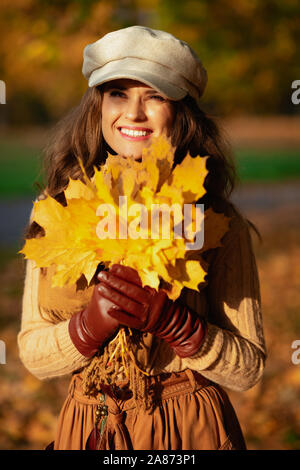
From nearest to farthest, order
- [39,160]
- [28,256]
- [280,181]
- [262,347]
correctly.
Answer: [28,256] → [262,347] → [39,160] → [280,181]

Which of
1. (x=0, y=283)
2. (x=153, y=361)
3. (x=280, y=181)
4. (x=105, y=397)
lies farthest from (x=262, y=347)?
(x=280, y=181)

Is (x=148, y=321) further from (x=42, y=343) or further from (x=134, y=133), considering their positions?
(x=134, y=133)

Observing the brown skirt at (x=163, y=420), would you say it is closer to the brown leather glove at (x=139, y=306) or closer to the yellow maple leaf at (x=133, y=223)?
the brown leather glove at (x=139, y=306)

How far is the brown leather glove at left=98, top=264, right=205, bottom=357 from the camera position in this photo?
67.5 inches

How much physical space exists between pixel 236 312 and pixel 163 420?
50cm

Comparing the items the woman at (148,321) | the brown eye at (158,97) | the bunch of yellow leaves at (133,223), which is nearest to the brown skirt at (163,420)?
the woman at (148,321)

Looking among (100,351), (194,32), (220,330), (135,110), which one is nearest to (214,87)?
(194,32)

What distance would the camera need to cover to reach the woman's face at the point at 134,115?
1963mm

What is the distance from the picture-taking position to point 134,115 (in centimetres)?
194

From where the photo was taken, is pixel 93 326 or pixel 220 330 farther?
pixel 220 330

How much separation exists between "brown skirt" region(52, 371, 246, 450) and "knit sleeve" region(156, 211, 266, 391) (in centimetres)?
8

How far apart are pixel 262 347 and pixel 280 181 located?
1578 centimetres
